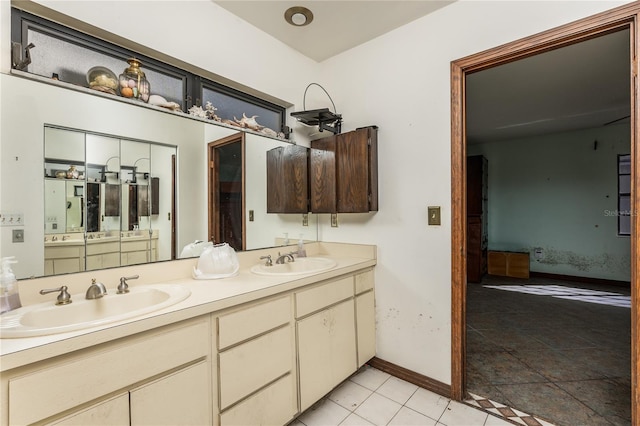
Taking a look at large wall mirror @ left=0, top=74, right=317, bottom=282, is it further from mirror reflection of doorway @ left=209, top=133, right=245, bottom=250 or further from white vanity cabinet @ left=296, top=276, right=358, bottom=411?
white vanity cabinet @ left=296, top=276, right=358, bottom=411

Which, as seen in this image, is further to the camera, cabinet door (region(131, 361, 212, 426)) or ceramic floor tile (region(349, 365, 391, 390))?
ceramic floor tile (region(349, 365, 391, 390))

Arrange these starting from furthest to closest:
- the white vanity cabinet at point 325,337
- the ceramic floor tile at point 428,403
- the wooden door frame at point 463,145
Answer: the ceramic floor tile at point 428,403, the white vanity cabinet at point 325,337, the wooden door frame at point 463,145

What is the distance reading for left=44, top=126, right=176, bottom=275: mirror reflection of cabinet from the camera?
4.23ft

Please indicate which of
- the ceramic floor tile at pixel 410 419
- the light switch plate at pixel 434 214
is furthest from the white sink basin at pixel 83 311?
the light switch plate at pixel 434 214

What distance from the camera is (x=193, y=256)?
172 cm

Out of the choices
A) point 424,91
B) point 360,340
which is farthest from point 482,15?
point 360,340

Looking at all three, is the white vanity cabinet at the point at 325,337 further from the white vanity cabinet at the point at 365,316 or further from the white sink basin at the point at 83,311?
the white sink basin at the point at 83,311

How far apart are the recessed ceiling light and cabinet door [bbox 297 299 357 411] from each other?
6.61 ft

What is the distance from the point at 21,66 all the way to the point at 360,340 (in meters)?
2.40

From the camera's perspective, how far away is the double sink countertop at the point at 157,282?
32.4 inches

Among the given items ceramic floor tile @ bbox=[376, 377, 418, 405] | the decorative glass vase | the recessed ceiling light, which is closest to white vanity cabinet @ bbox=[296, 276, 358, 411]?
ceramic floor tile @ bbox=[376, 377, 418, 405]

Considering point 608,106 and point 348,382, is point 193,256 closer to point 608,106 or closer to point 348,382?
point 348,382

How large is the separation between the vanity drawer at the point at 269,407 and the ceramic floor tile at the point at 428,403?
0.79 meters

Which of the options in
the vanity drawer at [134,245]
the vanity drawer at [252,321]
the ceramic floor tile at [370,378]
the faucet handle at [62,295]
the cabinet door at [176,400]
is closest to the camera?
the cabinet door at [176,400]
